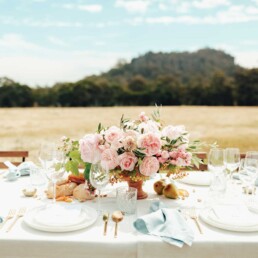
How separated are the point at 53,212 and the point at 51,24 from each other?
7.70 metres

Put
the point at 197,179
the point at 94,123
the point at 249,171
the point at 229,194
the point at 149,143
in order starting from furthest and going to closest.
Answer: the point at 94,123 < the point at 197,179 < the point at 229,194 < the point at 249,171 < the point at 149,143

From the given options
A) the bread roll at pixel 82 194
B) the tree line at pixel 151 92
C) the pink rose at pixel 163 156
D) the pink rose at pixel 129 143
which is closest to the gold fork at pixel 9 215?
the bread roll at pixel 82 194

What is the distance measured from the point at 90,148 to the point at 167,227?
1.51 feet

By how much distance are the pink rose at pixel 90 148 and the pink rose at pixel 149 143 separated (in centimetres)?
18

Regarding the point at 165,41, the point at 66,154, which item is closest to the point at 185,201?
the point at 66,154

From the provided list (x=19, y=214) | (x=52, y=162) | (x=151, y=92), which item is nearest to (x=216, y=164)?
(x=52, y=162)

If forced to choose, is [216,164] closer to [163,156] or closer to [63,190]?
[163,156]

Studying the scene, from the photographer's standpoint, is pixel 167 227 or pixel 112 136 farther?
pixel 112 136

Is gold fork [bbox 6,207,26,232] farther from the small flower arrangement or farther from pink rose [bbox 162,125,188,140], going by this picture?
pink rose [bbox 162,125,188,140]

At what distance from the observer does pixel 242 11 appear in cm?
925

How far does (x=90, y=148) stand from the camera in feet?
4.86

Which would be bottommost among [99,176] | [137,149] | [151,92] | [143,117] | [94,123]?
[94,123]

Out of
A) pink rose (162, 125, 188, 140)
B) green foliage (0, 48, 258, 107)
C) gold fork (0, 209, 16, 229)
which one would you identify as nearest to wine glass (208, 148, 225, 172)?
pink rose (162, 125, 188, 140)

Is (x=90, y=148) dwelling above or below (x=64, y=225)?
above
